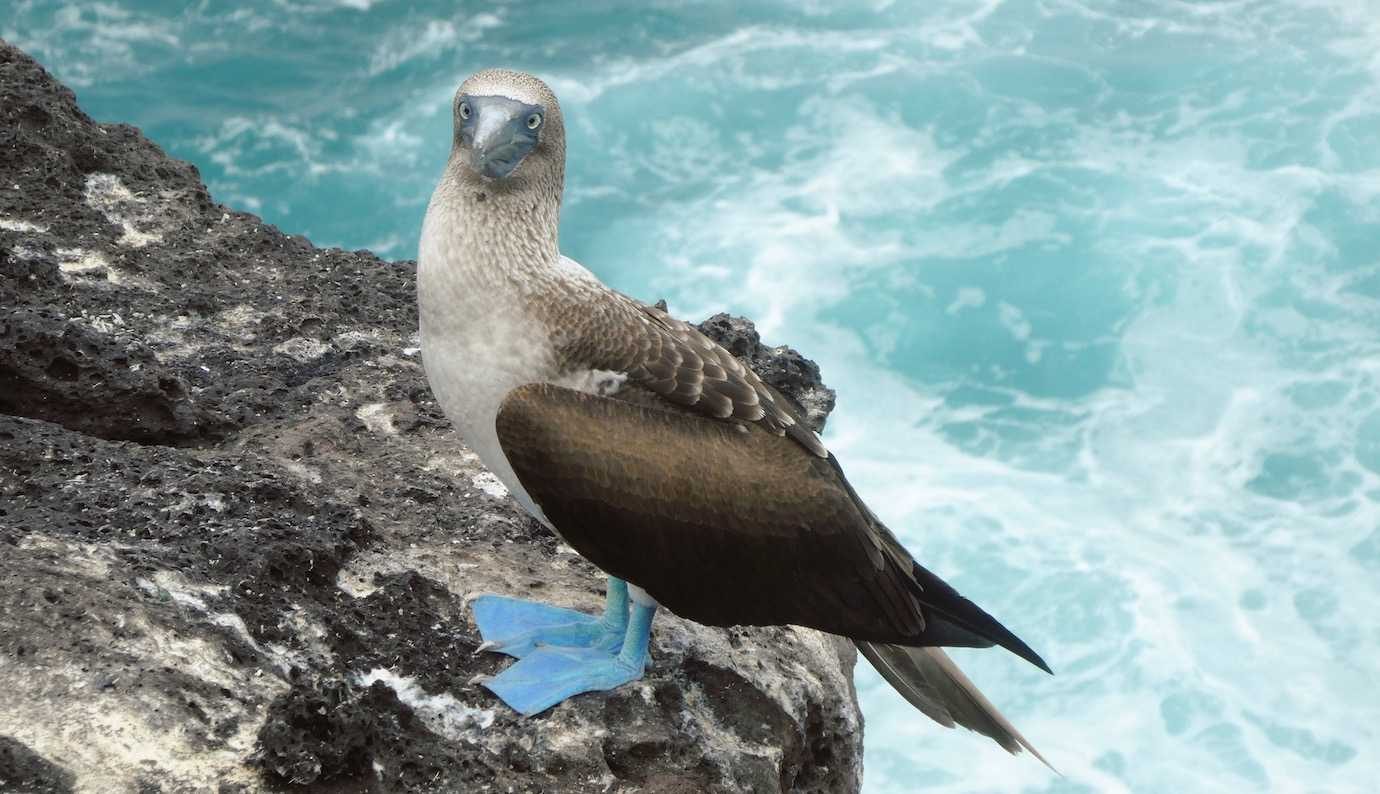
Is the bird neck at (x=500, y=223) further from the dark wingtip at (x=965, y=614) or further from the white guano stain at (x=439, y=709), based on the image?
the dark wingtip at (x=965, y=614)

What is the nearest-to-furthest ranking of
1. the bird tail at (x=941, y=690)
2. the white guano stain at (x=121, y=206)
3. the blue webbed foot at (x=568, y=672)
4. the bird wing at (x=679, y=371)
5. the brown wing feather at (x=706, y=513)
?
the brown wing feather at (x=706, y=513) → the bird wing at (x=679, y=371) → the blue webbed foot at (x=568, y=672) → the bird tail at (x=941, y=690) → the white guano stain at (x=121, y=206)

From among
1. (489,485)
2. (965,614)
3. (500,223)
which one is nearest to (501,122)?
(500,223)

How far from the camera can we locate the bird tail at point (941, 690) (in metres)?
4.71

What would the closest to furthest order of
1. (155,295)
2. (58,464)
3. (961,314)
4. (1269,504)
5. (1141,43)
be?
(58,464) < (155,295) < (1269,504) < (961,314) < (1141,43)

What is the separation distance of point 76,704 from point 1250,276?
48.0 feet

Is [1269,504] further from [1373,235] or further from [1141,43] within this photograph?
[1141,43]

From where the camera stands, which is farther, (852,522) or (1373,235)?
(1373,235)

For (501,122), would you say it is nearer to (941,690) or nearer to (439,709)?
(439,709)

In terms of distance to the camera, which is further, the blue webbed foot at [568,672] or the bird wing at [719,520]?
the blue webbed foot at [568,672]

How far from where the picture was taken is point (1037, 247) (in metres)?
16.7

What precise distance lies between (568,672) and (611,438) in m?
0.78

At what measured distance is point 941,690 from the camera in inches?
188

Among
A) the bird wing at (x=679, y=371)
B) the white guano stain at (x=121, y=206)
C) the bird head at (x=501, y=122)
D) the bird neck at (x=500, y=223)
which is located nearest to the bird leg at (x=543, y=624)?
the bird wing at (x=679, y=371)

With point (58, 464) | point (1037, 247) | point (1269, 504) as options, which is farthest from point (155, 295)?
point (1037, 247)
